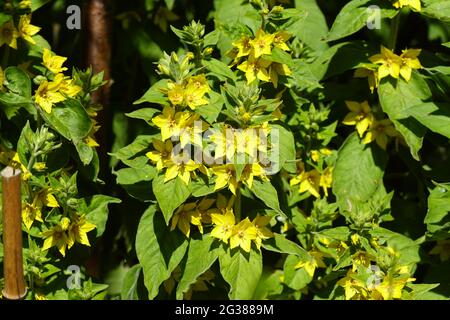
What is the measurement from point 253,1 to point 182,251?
693 millimetres

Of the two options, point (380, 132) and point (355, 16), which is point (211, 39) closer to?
point (355, 16)

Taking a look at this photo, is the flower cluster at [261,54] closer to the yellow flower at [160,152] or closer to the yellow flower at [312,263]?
the yellow flower at [160,152]

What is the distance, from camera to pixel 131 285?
2451 mm

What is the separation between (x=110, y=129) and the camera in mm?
2744

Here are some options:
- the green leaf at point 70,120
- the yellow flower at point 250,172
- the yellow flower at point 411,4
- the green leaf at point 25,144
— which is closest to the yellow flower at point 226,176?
the yellow flower at point 250,172

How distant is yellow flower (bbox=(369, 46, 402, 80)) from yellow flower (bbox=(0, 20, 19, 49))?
39.6 inches

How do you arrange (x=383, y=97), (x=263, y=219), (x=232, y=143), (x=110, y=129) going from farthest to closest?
1. (x=110, y=129)
2. (x=383, y=97)
3. (x=263, y=219)
4. (x=232, y=143)

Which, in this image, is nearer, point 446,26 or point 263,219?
point 263,219

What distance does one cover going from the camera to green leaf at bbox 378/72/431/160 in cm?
232

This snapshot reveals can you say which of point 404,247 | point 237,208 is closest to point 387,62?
point 404,247

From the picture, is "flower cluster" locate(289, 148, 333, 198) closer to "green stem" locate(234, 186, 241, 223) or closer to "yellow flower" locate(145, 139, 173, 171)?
"green stem" locate(234, 186, 241, 223)

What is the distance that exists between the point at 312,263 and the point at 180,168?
20.2 inches

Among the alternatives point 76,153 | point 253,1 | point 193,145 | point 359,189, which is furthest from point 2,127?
point 359,189

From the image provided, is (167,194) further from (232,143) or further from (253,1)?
(253,1)
